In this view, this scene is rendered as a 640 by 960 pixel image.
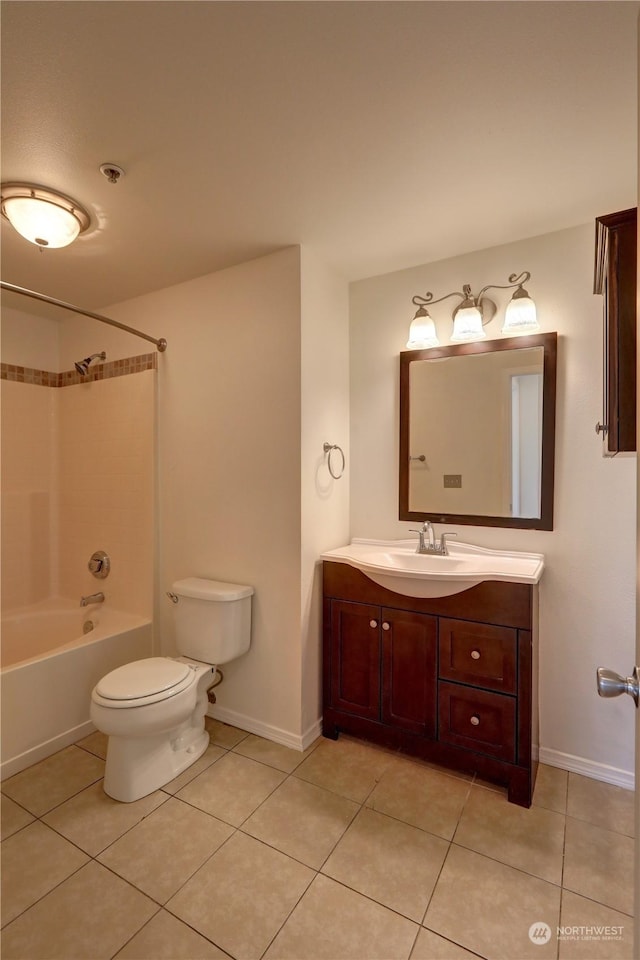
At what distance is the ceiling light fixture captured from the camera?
1.63 metres

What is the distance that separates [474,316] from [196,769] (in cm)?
241

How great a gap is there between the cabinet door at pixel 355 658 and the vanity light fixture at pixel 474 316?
1.34 metres

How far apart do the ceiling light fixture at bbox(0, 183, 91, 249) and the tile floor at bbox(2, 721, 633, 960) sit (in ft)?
7.40

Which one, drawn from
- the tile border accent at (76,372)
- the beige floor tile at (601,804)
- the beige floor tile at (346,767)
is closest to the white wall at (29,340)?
→ the tile border accent at (76,372)

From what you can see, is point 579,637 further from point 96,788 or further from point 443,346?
point 96,788

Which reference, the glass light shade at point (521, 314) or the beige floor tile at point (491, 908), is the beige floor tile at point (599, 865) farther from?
the glass light shade at point (521, 314)

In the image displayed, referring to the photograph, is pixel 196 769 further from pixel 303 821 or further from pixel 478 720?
pixel 478 720

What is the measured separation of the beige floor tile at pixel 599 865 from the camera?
4.42 feet

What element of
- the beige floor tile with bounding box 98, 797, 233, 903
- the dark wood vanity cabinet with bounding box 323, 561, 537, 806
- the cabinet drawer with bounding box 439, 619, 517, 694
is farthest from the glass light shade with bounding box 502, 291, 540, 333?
the beige floor tile with bounding box 98, 797, 233, 903

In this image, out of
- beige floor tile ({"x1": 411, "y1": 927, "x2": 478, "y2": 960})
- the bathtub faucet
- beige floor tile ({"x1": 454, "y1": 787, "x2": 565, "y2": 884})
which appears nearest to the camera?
beige floor tile ({"x1": 411, "y1": 927, "x2": 478, "y2": 960})

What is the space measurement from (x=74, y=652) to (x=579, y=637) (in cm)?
238

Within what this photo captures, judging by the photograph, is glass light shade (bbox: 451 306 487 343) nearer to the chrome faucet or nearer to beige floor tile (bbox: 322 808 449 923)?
the chrome faucet

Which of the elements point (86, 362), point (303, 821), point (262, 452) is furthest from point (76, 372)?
point (303, 821)

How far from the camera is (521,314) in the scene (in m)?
1.93
